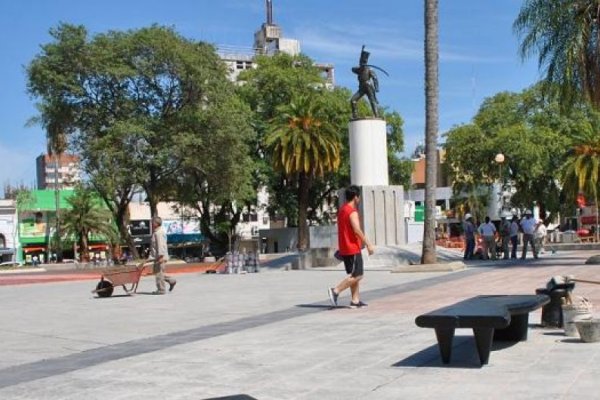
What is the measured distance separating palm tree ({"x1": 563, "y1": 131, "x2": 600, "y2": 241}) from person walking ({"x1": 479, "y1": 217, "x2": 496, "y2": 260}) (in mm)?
20247

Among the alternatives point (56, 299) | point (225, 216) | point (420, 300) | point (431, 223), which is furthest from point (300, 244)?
point (420, 300)

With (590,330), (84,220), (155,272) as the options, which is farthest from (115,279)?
(84,220)

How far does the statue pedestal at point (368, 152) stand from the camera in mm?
28328

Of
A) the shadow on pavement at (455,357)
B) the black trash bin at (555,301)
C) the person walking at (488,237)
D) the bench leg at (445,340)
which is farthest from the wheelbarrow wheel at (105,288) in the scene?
the person walking at (488,237)

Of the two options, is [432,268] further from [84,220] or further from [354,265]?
[84,220]

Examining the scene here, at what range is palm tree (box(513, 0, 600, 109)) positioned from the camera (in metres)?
21.5

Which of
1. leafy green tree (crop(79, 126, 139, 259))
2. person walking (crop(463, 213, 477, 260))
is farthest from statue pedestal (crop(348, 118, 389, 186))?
leafy green tree (crop(79, 126, 139, 259))

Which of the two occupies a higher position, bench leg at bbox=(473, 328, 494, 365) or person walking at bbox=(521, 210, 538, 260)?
person walking at bbox=(521, 210, 538, 260)

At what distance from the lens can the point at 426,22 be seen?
77.8 ft

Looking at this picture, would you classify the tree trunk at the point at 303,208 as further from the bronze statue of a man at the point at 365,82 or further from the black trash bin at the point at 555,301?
the black trash bin at the point at 555,301

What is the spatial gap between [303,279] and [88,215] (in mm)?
55328

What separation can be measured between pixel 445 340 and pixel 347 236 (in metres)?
5.45

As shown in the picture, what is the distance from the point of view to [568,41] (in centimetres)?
2173

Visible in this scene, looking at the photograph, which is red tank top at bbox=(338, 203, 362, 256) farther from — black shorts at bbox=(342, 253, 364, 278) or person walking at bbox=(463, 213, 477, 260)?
person walking at bbox=(463, 213, 477, 260)
